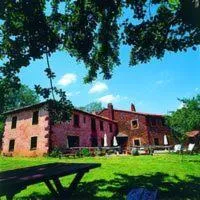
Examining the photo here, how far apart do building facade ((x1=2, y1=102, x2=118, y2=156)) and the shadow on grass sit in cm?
2076

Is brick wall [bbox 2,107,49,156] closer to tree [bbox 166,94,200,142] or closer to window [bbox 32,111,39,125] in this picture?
window [bbox 32,111,39,125]

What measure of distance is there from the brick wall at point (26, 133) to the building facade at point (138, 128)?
53.8 feet

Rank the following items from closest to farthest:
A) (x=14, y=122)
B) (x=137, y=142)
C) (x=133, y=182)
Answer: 1. (x=133, y=182)
2. (x=14, y=122)
3. (x=137, y=142)

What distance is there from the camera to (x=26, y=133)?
119 feet

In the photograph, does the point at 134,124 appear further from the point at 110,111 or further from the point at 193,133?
the point at 193,133

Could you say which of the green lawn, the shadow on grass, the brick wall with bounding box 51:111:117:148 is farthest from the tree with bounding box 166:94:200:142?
the shadow on grass

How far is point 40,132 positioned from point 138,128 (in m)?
18.3

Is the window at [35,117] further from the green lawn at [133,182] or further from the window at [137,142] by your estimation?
the green lawn at [133,182]

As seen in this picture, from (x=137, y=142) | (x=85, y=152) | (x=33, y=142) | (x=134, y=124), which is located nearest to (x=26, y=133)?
(x=33, y=142)

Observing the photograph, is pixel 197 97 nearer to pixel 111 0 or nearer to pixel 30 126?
pixel 30 126

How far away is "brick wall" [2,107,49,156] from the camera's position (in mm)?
34094

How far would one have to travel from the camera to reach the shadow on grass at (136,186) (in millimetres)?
10396

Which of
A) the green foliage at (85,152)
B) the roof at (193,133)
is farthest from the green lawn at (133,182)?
the roof at (193,133)

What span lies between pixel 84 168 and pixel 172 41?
900cm
